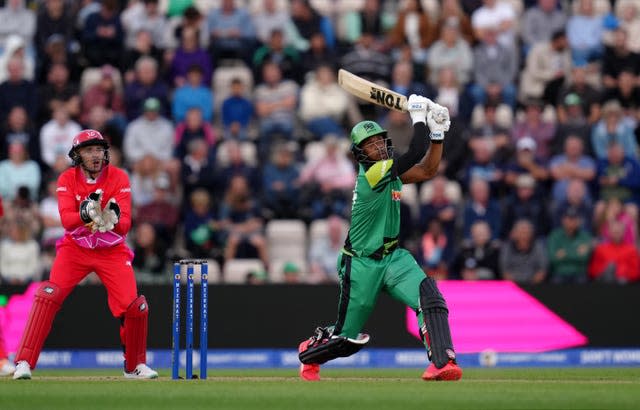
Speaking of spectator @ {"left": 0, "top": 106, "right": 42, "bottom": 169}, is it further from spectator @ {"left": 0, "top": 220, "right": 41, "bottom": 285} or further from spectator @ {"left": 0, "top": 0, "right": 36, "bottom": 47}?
spectator @ {"left": 0, "top": 0, "right": 36, "bottom": 47}

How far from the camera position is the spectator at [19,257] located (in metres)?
20.0

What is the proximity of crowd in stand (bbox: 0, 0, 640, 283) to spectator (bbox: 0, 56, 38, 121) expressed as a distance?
0.03 meters

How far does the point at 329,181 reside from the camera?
21328 millimetres

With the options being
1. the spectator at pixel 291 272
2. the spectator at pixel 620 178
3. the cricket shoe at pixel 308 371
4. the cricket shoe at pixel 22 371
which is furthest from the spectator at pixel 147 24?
the cricket shoe at pixel 308 371

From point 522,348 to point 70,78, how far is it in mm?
8837

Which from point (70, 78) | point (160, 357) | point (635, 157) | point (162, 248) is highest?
point (70, 78)

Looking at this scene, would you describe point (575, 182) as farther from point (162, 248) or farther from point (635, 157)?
point (162, 248)

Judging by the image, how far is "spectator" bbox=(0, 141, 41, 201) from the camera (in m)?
21.3

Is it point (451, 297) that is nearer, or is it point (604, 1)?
point (451, 297)

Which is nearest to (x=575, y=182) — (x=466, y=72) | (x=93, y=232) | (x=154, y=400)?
(x=466, y=72)

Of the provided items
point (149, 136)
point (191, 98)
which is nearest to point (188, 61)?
point (191, 98)

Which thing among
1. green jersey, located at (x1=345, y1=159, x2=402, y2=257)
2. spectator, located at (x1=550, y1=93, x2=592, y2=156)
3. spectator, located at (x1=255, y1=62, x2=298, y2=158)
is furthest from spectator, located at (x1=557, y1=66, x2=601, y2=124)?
green jersey, located at (x1=345, y1=159, x2=402, y2=257)

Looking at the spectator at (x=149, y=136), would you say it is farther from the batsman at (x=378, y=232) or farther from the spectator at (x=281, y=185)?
the batsman at (x=378, y=232)

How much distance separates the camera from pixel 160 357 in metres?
18.7
